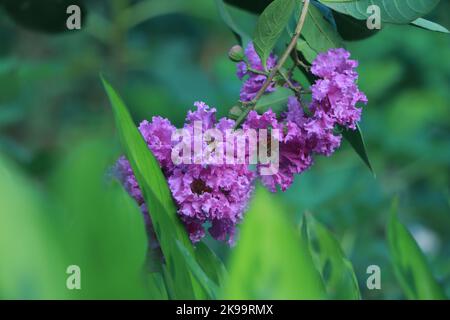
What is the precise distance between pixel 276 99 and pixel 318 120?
48 millimetres

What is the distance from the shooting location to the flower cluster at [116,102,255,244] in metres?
0.61

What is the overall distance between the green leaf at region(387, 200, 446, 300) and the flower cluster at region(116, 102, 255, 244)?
11 cm

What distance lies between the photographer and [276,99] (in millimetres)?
696

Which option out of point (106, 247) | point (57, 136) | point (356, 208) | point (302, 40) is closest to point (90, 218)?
point (106, 247)

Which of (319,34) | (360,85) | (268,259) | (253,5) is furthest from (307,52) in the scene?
(360,85)

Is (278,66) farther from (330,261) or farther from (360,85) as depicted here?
(360,85)

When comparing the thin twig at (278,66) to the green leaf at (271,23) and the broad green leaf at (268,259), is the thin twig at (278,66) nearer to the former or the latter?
the green leaf at (271,23)

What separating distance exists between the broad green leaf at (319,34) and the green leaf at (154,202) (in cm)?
20

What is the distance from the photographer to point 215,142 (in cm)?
62

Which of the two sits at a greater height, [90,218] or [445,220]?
[445,220]

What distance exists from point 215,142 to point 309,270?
241 millimetres

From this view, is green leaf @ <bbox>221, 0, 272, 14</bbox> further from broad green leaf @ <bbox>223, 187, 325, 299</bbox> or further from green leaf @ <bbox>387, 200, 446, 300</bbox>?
broad green leaf @ <bbox>223, 187, 325, 299</bbox>
